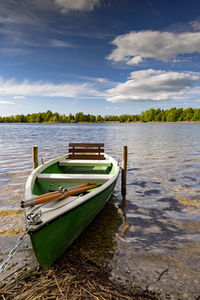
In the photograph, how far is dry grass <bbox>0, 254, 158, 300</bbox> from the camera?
3254 millimetres

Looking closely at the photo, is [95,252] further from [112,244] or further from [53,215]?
[53,215]

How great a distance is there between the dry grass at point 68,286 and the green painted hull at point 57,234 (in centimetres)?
28

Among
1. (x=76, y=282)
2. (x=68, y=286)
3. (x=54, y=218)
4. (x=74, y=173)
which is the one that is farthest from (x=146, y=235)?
(x=74, y=173)

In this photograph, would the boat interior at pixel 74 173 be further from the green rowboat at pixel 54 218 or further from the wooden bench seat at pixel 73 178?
the green rowboat at pixel 54 218

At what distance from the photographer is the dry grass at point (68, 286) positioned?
325 cm

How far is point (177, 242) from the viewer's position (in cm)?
521

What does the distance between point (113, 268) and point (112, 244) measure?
0.86 meters

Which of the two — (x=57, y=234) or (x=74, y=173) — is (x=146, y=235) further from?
(x=74, y=173)

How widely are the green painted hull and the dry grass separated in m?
0.28

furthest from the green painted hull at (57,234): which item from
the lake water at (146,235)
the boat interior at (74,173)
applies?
the boat interior at (74,173)

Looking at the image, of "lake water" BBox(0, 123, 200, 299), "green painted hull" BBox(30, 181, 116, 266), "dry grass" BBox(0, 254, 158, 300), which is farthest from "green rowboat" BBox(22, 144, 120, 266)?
"lake water" BBox(0, 123, 200, 299)

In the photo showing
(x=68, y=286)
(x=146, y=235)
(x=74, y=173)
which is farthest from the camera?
(x=74, y=173)

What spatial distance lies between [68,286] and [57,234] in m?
0.85

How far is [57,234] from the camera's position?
12.4 feet
